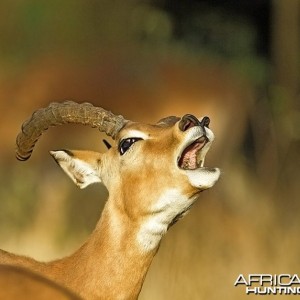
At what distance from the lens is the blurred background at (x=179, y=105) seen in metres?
6.87

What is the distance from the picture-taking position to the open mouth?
13.1 ft

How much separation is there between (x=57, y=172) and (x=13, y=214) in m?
0.60

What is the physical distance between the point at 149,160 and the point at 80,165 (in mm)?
479

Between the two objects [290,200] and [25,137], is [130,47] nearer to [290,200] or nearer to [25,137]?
[290,200]

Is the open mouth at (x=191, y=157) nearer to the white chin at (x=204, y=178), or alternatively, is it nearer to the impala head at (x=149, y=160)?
the impala head at (x=149, y=160)

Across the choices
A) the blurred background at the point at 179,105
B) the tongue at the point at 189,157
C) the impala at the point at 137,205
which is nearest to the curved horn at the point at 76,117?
the impala at the point at 137,205

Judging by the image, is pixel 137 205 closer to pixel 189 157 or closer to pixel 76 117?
pixel 189 157

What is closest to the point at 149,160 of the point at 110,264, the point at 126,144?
the point at 126,144

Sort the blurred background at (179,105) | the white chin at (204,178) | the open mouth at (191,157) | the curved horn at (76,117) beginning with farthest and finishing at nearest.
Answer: the blurred background at (179,105) < the curved horn at (76,117) < the open mouth at (191,157) < the white chin at (204,178)

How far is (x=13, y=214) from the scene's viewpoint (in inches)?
280

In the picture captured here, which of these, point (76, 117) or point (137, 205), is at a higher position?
point (76, 117)

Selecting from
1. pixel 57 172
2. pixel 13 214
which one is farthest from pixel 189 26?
pixel 13 214

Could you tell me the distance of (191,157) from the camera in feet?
13.2

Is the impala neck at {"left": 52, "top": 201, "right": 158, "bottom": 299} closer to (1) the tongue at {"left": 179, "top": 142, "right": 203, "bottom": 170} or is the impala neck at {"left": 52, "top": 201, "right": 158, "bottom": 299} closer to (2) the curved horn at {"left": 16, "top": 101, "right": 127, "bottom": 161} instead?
(1) the tongue at {"left": 179, "top": 142, "right": 203, "bottom": 170}
